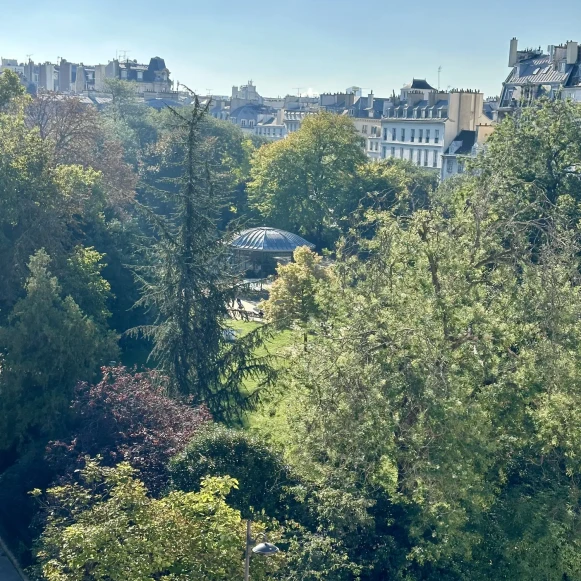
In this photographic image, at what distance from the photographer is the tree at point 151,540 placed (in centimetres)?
1683

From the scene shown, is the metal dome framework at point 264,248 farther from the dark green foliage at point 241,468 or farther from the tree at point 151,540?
the tree at point 151,540

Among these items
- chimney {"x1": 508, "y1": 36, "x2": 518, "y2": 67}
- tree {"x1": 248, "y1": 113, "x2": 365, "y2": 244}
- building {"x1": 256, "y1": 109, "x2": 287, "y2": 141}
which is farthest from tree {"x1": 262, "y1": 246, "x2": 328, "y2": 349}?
building {"x1": 256, "y1": 109, "x2": 287, "y2": 141}

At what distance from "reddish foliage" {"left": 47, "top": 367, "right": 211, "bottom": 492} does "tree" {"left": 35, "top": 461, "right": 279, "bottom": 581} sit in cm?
319

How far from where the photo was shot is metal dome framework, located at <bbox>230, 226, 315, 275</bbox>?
54469 millimetres

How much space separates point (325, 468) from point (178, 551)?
3987mm

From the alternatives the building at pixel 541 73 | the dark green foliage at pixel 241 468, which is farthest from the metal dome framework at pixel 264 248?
the dark green foliage at pixel 241 468

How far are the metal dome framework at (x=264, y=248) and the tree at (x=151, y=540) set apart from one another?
36.3 m

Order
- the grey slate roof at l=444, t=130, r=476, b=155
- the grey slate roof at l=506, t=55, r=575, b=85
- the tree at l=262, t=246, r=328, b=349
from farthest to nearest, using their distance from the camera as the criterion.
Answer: the grey slate roof at l=444, t=130, r=476, b=155, the grey slate roof at l=506, t=55, r=575, b=85, the tree at l=262, t=246, r=328, b=349

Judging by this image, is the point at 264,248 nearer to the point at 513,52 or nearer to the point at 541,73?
the point at 541,73

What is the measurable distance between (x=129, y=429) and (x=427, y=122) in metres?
70.2

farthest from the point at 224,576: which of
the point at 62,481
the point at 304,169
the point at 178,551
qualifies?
the point at 304,169

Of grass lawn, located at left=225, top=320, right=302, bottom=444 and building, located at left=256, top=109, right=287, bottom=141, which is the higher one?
building, located at left=256, top=109, right=287, bottom=141

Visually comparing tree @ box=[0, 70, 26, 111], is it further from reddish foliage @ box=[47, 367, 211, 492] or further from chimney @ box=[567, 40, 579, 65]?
chimney @ box=[567, 40, 579, 65]

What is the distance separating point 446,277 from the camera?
23.3 meters
